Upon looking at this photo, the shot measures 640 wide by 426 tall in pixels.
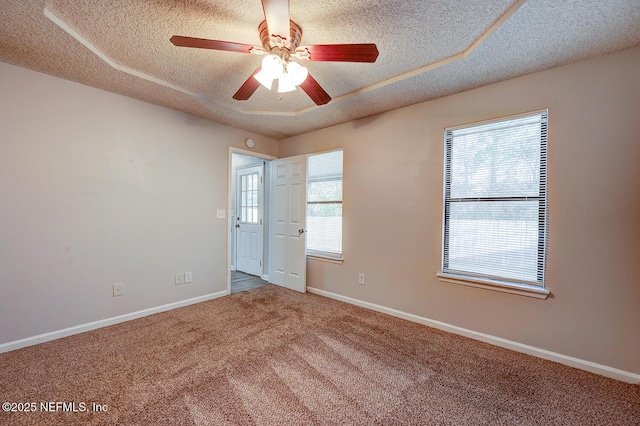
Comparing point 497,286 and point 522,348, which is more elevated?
point 497,286

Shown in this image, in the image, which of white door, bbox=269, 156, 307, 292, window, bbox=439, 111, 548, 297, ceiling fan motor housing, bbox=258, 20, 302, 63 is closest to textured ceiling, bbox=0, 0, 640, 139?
ceiling fan motor housing, bbox=258, 20, 302, 63

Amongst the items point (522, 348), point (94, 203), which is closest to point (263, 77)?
point (94, 203)

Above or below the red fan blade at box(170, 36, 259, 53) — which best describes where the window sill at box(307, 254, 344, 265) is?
below

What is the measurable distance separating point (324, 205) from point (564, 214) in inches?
105

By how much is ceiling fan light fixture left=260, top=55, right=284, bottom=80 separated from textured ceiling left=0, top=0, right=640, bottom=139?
303mm

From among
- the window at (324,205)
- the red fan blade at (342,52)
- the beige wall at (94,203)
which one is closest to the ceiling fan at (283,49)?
the red fan blade at (342,52)

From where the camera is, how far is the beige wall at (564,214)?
1.95 metres

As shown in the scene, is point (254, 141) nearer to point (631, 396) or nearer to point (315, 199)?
point (315, 199)

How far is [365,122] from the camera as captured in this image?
341 centimetres

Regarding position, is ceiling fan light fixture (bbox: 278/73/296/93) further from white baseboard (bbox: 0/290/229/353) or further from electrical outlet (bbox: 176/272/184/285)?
white baseboard (bbox: 0/290/229/353)

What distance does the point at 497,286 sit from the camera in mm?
2436

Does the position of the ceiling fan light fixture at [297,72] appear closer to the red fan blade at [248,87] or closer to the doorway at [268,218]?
the red fan blade at [248,87]

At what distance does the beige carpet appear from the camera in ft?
5.20

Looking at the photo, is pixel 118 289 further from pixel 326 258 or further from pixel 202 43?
pixel 202 43
